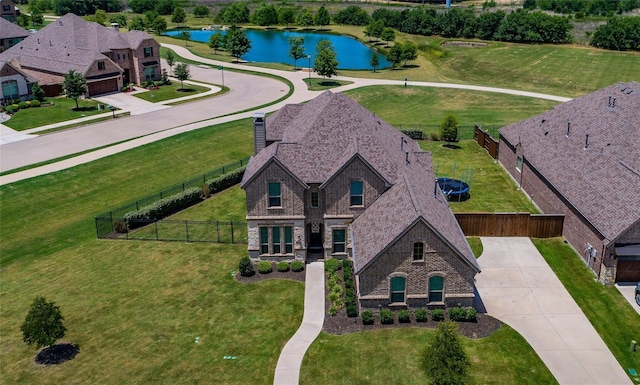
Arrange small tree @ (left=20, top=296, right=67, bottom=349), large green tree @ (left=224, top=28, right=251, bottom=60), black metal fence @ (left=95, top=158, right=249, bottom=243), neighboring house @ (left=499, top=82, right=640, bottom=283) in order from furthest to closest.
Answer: large green tree @ (left=224, top=28, right=251, bottom=60), black metal fence @ (left=95, top=158, right=249, bottom=243), neighboring house @ (left=499, top=82, right=640, bottom=283), small tree @ (left=20, top=296, right=67, bottom=349)

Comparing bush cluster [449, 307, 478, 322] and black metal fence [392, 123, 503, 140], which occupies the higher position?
black metal fence [392, 123, 503, 140]

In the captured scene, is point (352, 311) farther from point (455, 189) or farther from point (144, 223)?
point (144, 223)

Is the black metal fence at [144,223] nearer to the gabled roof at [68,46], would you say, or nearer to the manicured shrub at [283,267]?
the manicured shrub at [283,267]

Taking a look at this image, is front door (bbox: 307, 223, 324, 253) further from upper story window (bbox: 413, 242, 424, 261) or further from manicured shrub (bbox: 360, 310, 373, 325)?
upper story window (bbox: 413, 242, 424, 261)

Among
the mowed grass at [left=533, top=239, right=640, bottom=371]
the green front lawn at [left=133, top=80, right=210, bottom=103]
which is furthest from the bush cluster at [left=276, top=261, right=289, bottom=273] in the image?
the green front lawn at [left=133, top=80, right=210, bottom=103]

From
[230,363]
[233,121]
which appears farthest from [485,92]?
[230,363]

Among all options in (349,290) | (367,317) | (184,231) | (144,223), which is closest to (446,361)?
(367,317)
